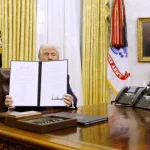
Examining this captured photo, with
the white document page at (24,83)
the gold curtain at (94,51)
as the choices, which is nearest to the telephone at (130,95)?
the white document page at (24,83)

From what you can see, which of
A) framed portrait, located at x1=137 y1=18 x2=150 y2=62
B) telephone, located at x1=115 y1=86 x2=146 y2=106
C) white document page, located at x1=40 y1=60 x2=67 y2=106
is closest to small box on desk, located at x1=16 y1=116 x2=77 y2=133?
white document page, located at x1=40 y1=60 x2=67 y2=106

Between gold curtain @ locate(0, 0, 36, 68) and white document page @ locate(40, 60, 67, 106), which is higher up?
gold curtain @ locate(0, 0, 36, 68)

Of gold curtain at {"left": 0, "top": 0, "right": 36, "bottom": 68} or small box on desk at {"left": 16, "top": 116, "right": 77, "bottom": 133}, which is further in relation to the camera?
gold curtain at {"left": 0, "top": 0, "right": 36, "bottom": 68}

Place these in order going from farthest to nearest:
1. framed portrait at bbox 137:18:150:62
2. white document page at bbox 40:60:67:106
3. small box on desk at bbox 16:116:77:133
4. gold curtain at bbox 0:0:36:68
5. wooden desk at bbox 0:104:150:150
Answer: framed portrait at bbox 137:18:150:62
gold curtain at bbox 0:0:36:68
white document page at bbox 40:60:67:106
small box on desk at bbox 16:116:77:133
wooden desk at bbox 0:104:150:150

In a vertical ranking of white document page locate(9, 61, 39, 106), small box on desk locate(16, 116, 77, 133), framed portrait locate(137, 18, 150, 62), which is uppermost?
framed portrait locate(137, 18, 150, 62)

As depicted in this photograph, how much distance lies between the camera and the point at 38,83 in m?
2.06

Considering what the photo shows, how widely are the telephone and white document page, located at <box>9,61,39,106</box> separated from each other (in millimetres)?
719

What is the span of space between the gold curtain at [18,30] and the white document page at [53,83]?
6.07 ft

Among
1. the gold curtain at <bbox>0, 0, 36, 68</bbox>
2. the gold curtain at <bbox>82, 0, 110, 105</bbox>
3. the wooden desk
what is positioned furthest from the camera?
the gold curtain at <bbox>82, 0, 110, 105</bbox>

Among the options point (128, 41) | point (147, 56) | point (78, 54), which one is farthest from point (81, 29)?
point (147, 56)

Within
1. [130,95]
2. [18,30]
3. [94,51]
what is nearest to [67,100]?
[130,95]

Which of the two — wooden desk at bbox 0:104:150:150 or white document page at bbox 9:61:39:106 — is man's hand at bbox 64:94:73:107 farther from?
wooden desk at bbox 0:104:150:150

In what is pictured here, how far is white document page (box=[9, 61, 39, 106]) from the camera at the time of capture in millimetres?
2049

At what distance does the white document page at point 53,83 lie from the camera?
204 centimetres
